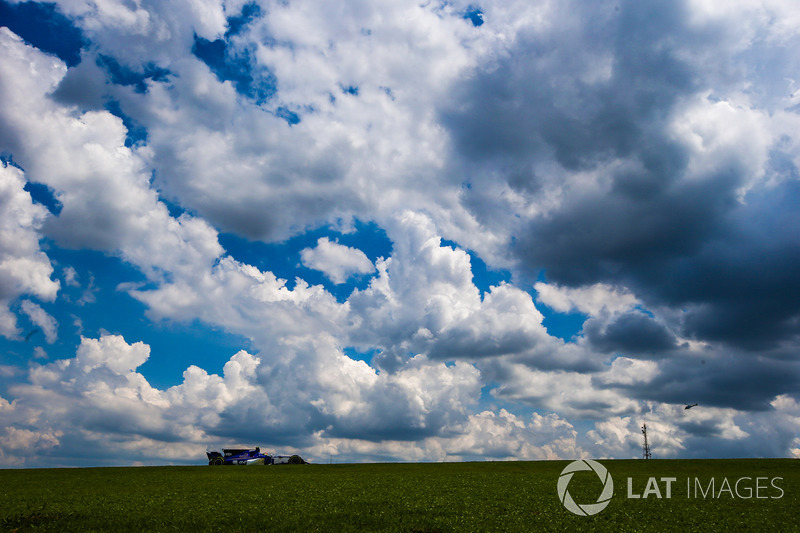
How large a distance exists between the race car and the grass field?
23.9m

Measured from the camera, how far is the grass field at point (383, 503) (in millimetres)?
28062

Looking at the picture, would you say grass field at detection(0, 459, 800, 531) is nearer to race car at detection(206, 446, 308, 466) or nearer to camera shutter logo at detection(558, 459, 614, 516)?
camera shutter logo at detection(558, 459, 614, 516)

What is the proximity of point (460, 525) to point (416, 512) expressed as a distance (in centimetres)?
393

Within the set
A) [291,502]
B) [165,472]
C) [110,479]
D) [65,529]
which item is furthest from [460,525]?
[165,472]

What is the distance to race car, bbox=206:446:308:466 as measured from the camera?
2997 inches

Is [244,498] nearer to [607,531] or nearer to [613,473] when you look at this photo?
[607,531]

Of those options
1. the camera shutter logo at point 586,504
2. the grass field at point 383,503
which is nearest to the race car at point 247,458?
the grass field at point 383,503

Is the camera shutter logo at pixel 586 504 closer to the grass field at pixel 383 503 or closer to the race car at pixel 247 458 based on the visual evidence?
the grass field at pixel 383 503

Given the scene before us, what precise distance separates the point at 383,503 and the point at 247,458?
50995 mm

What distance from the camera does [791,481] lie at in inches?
1811

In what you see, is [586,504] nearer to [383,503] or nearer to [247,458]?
[383,503]

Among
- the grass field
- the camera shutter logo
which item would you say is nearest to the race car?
the grass field

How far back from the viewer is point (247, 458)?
76.3 metres

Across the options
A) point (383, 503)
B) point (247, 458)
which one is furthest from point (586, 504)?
point (247, 458)
